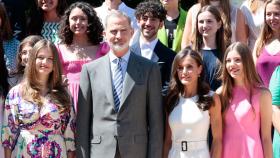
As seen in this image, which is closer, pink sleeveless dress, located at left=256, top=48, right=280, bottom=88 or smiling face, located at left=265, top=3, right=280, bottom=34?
pink sleeveless dress, located at left=256, top=48, right=280, bottom=88

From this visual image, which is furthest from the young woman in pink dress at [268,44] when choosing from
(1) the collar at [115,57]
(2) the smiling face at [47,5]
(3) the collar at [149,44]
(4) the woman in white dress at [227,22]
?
(2) the smiling face at [47,5]

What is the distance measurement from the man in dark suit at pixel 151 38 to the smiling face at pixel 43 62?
110 cm

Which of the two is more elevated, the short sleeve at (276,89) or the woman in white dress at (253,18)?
the woman in white dress at (253,18)

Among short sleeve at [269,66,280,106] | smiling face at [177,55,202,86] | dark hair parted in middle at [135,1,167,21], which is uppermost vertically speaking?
dark hair parted in middle at [135,1,167,21]

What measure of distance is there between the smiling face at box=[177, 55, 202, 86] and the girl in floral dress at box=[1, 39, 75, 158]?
3.16ft

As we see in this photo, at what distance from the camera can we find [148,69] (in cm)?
501

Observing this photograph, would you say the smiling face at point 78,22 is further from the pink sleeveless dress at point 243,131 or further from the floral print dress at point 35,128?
the pink sleeveless dress at point 243,131

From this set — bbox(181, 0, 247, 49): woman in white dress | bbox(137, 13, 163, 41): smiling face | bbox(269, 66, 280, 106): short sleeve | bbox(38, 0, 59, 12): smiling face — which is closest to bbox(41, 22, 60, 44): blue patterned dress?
bbox(38, 0, 59, 12): smiling face

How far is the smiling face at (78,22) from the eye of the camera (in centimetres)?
588

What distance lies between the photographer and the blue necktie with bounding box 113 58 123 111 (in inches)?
195

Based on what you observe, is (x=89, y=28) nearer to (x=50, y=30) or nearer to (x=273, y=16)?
(x=50, y=30)

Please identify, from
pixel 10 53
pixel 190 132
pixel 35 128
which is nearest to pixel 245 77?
pixel 190 132

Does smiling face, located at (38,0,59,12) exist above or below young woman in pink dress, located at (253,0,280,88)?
above

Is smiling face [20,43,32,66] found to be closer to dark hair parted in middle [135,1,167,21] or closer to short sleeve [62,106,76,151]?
short sleeve [62,106,76,151]
